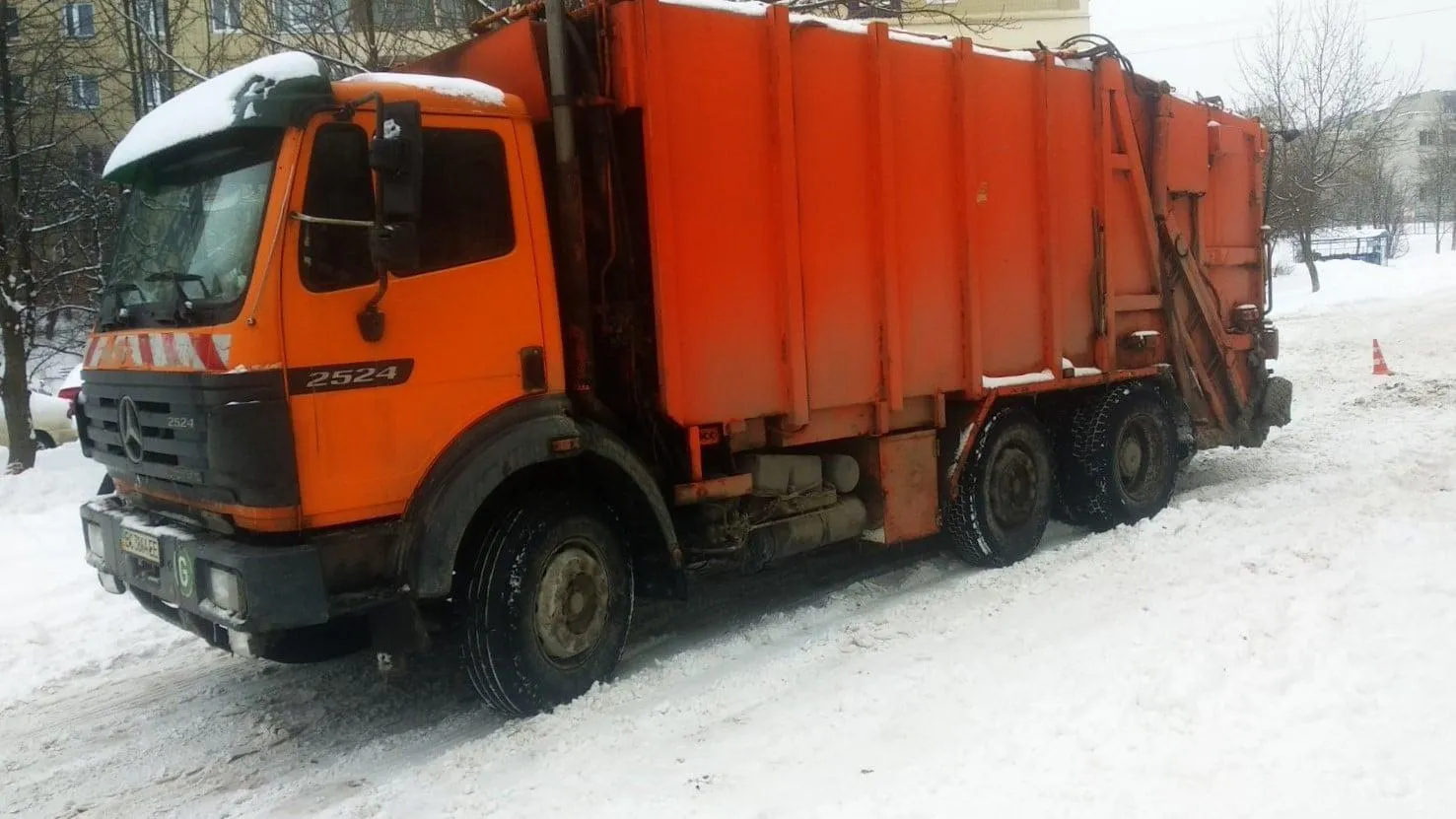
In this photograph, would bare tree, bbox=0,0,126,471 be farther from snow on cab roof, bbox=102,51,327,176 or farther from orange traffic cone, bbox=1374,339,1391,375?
orange traffic cone, bbox=1374,339,1391,375

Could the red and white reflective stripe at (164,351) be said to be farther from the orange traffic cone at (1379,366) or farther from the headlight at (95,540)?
the orange traffic cone at (1379,366)

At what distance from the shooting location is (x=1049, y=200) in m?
7.05

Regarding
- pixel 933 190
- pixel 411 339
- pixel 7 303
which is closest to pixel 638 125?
pixel 411 339

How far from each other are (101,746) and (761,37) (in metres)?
4.75

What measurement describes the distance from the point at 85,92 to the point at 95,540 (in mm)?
11463

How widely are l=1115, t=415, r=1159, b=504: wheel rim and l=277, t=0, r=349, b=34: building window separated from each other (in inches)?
339

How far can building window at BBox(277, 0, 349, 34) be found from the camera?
1084 cm

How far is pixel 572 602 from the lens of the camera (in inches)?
194

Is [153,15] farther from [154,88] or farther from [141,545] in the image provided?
[141,545]

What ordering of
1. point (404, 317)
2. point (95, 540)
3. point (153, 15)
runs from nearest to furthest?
1. point (404, 317)
2. point (95, 540)
3. point (153, 15)

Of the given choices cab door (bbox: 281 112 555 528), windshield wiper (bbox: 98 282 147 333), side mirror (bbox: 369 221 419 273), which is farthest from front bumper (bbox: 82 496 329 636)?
side mirror (bbox: 369 221 419 273)

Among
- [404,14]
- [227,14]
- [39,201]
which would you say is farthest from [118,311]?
[227,14]

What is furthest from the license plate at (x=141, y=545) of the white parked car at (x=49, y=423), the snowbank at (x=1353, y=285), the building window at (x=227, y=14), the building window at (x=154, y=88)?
the snowbank at (x=1353, y=285)

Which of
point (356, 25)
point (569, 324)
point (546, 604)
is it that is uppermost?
point (356, 25)
